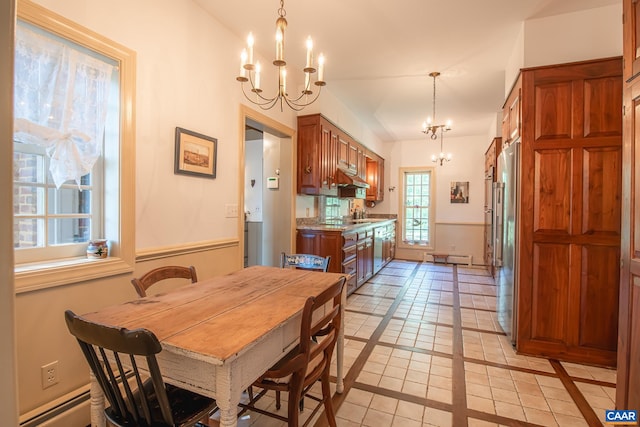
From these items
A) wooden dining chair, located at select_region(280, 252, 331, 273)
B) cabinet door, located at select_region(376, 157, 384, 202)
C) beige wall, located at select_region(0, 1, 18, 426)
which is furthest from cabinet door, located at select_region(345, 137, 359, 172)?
beige wall, located at select_region(0, 1, 18, 426)

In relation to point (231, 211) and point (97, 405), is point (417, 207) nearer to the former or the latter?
point (231, 211)

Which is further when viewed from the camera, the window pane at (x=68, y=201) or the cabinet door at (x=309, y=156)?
the cabinet door at (x=309, y=156)

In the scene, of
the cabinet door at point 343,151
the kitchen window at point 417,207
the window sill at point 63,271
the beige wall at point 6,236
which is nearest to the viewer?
the beige wall at point 6,236

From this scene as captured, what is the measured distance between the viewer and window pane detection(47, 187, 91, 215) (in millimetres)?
1737

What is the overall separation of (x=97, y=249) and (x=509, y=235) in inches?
130

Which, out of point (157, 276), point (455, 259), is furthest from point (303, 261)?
point (455, 259)

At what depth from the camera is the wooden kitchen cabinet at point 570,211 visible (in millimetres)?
2385

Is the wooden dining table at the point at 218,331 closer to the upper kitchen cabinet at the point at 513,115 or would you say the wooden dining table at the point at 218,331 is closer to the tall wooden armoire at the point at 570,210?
the tall wooden armoire at the point at 570,210

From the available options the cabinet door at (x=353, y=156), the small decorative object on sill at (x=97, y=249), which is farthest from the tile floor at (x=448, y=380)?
the cabinet door at (x=353, y=156)

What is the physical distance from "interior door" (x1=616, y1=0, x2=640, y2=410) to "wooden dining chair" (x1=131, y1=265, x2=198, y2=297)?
228 centimetres

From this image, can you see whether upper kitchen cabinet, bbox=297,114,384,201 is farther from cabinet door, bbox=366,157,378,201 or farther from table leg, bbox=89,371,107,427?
table leg, bbox=89,371,107,427

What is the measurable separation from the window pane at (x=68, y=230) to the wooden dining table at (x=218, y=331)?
2.41 feet

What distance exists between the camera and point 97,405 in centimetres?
126

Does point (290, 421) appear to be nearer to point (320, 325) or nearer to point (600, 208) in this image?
point (320, 325)
